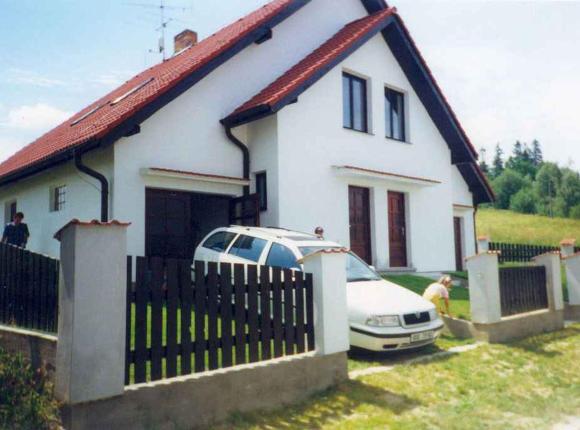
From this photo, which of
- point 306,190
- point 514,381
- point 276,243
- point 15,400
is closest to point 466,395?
point 514,381

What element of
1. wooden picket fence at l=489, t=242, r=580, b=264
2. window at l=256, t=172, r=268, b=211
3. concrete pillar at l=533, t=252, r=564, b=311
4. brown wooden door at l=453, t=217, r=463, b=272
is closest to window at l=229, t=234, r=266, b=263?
window at l=256, t=172, r=268, b=211

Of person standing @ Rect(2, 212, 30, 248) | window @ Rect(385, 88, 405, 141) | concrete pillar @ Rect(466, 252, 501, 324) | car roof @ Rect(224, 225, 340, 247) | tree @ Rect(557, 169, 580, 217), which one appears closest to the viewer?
car roof @ Rect(224, 225, 340, 247)

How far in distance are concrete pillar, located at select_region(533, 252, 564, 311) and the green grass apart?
164 centimetres

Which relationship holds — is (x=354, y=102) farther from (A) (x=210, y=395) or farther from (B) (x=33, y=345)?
(B) (x=33, y=345)

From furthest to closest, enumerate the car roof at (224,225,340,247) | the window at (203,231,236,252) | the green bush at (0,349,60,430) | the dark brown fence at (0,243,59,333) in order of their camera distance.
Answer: the window at (203,231,236,252) → the car roof at (224,225,340,247) → the dark brown fence at (0,243,59,333) → the green bush at (0,349,60,430)

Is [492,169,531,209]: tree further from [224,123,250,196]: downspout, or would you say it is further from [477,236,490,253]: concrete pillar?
[224,123,250,196]: downspout

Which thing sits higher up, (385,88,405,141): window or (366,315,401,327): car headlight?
(385,88,405,141): window

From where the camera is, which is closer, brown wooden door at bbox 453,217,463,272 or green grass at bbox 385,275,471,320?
green grass at bbox 385,275,471,320

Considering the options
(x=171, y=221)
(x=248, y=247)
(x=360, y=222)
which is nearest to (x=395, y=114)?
(x=360, y=222)

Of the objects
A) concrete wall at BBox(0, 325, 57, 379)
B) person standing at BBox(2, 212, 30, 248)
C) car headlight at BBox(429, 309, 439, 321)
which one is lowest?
car headlight at BBox(429, 309, 439, 321)

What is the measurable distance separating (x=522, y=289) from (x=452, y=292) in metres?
3.56

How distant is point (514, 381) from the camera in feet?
22.2

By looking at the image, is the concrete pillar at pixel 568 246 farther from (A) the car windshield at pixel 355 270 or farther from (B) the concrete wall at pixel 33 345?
(B) the concrete wall at pixel 33 345

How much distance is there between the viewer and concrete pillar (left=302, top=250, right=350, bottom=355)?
5910 millimetres
